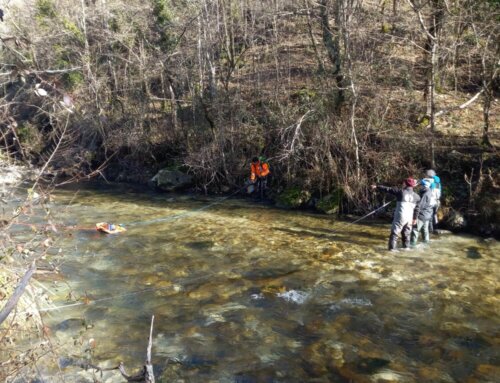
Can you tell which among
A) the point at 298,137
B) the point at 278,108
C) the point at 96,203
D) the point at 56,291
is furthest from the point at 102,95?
the point at 56,291

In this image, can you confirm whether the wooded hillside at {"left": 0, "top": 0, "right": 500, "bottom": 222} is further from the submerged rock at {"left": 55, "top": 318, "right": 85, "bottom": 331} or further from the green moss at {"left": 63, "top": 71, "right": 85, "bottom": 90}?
the submerged rock at {"left": 55, "top": 318, "right": 85, "bottom": 331}

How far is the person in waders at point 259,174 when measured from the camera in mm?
18125

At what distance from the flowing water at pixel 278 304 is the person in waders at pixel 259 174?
3.88m

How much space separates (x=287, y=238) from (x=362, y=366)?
6.67m

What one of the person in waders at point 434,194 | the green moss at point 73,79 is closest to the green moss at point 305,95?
the person in waders at point 434,194

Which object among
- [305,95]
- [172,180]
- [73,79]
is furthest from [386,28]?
[73,79]

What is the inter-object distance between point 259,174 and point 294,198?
1813mm

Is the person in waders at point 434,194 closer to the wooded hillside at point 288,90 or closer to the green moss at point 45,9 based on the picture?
the wooded hillside at point 288,90

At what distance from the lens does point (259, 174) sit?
18.4m

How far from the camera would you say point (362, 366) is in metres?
6.97

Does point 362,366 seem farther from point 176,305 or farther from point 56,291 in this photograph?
Result: point 56,291

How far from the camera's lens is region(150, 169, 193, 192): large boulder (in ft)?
71.1

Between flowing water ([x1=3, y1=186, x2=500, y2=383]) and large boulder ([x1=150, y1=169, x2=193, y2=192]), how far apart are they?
22.9 feet

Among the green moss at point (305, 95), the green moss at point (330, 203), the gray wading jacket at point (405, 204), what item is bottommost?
the green moss at point (330, 203)
